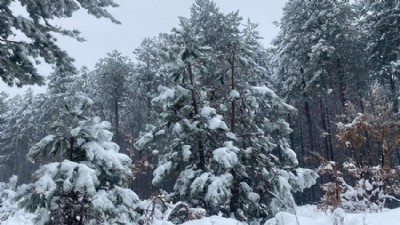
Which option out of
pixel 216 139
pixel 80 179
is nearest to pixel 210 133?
pixel 216 139

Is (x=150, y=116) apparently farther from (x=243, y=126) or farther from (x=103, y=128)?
(x=103, y=128)

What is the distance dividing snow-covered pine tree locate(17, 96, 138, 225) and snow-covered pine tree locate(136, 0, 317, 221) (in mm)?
3771

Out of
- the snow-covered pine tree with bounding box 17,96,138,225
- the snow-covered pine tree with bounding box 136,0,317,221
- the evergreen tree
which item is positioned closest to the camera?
the snow-covered pine tree with bounding box 17,96,138,225

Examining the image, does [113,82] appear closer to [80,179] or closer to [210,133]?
[210,133]

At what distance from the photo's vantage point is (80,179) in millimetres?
6207

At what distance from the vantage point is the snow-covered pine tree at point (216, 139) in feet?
36.0

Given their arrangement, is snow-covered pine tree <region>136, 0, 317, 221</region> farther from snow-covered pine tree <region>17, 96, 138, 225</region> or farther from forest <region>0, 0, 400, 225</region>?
snow-covered pine tree <region>17, 96, 138, 225</region>

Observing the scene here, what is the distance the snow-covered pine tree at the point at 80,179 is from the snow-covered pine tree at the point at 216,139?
3771 mm

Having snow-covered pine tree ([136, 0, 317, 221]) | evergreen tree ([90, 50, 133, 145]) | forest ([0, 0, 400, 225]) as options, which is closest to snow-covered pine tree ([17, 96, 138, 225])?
forest ([0, 0, 400, 225])

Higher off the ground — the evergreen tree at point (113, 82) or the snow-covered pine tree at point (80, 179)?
the evergreen tree at point (113, 82)

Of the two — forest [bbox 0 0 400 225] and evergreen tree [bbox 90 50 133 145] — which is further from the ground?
evergreen tree [bbox 90 50 133 145]

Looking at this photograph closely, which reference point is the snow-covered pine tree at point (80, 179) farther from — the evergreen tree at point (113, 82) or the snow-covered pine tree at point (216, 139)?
the evergreen tree at point (113, 82)

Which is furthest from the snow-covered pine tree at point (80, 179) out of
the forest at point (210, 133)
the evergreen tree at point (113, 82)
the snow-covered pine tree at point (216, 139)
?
the evergreen tree at point (113, 82)

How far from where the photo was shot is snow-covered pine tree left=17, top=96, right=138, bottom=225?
6.30 metres
